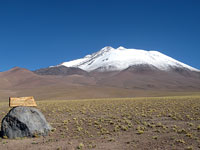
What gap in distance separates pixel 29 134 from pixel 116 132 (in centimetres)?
567

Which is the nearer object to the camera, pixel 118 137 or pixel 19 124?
pixel 118 137

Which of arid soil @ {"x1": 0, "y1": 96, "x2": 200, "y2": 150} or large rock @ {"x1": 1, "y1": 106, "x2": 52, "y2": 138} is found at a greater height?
large rock @ {"x1": 1, "y1": 106, "x2": 52, "y2": 138}

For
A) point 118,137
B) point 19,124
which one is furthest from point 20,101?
point 118,137

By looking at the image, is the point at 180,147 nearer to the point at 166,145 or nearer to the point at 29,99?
the point at 166,145

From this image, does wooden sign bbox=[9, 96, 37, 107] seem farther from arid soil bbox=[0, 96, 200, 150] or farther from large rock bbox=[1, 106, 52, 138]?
arid soil bbox=[0, 96, 200, 150]

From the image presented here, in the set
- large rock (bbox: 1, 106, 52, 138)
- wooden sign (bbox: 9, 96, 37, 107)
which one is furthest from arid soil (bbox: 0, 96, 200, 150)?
wooden sign (bbox: 9, 96, 37, 107)

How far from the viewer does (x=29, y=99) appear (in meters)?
16.0

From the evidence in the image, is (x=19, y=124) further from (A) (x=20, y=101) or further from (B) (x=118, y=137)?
(B) (x=118, y=137)

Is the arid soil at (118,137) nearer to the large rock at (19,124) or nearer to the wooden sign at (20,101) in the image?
the large rock at (19,124)

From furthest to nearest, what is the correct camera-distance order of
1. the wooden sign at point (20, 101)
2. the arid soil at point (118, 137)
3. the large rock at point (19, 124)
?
the wooden sign at point (20, 101) → the large rock at point (19, 124) → the arid soil at point (118, 137)

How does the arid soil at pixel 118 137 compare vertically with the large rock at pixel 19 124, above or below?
below

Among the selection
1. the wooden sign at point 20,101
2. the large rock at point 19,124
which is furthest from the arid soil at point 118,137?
the wooden sign at point 20,101

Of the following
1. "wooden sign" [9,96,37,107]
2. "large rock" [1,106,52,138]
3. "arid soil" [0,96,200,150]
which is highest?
"wooden sign" [9,96,37,107]

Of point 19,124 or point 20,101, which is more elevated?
point 20,101
